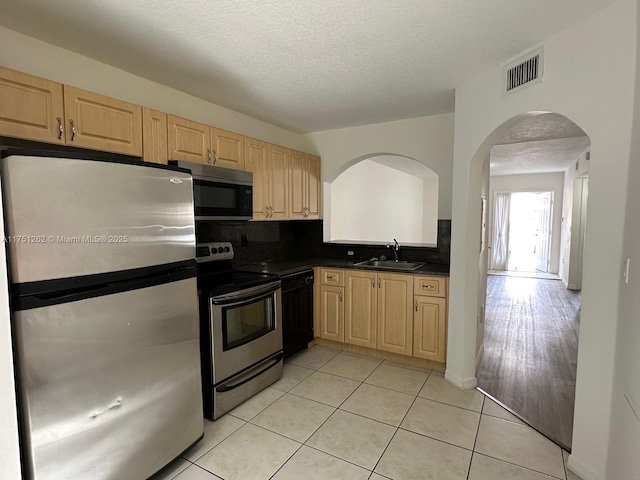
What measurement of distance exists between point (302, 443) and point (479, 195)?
2.33 m

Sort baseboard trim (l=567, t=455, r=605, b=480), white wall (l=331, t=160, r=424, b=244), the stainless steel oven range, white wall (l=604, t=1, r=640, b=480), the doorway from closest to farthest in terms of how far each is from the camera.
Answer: white wall (l=604, t=1, r=640, b=480)
baseboard trim (l=567, t=455, r=605, b=480)
the stainless steel oven range
white wall (l=331, t=160, r=424, b=244)
the doorway

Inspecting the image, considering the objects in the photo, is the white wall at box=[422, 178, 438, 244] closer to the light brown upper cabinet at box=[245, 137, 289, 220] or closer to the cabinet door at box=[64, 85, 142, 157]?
the light brown upper cabinet at box=[245, 137, 289, 220]

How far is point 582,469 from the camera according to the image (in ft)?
5.99

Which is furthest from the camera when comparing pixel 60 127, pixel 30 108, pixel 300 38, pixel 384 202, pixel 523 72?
pixel 384 202

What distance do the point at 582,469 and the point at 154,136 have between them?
3.31 metres

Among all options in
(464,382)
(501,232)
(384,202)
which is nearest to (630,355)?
A: (464,382)

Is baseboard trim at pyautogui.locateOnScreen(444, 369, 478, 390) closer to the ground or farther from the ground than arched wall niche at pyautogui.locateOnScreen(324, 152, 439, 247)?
closer to the ground

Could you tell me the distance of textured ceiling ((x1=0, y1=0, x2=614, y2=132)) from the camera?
1676 millimetres

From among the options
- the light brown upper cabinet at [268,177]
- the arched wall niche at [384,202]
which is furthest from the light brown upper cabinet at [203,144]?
the arched wall niche at [384,202]

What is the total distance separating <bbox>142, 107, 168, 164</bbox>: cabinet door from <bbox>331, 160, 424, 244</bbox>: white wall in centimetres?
365

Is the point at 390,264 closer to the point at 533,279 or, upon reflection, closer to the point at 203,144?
the point at 203,144

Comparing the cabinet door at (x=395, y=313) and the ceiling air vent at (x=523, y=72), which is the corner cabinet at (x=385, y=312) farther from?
the ceiling air vent at (x=523, y=72)

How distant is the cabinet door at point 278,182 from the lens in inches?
132

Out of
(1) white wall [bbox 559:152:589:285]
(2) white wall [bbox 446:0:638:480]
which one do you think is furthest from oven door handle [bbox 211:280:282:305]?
(1) white wall [bbox 559:152:589:285]
